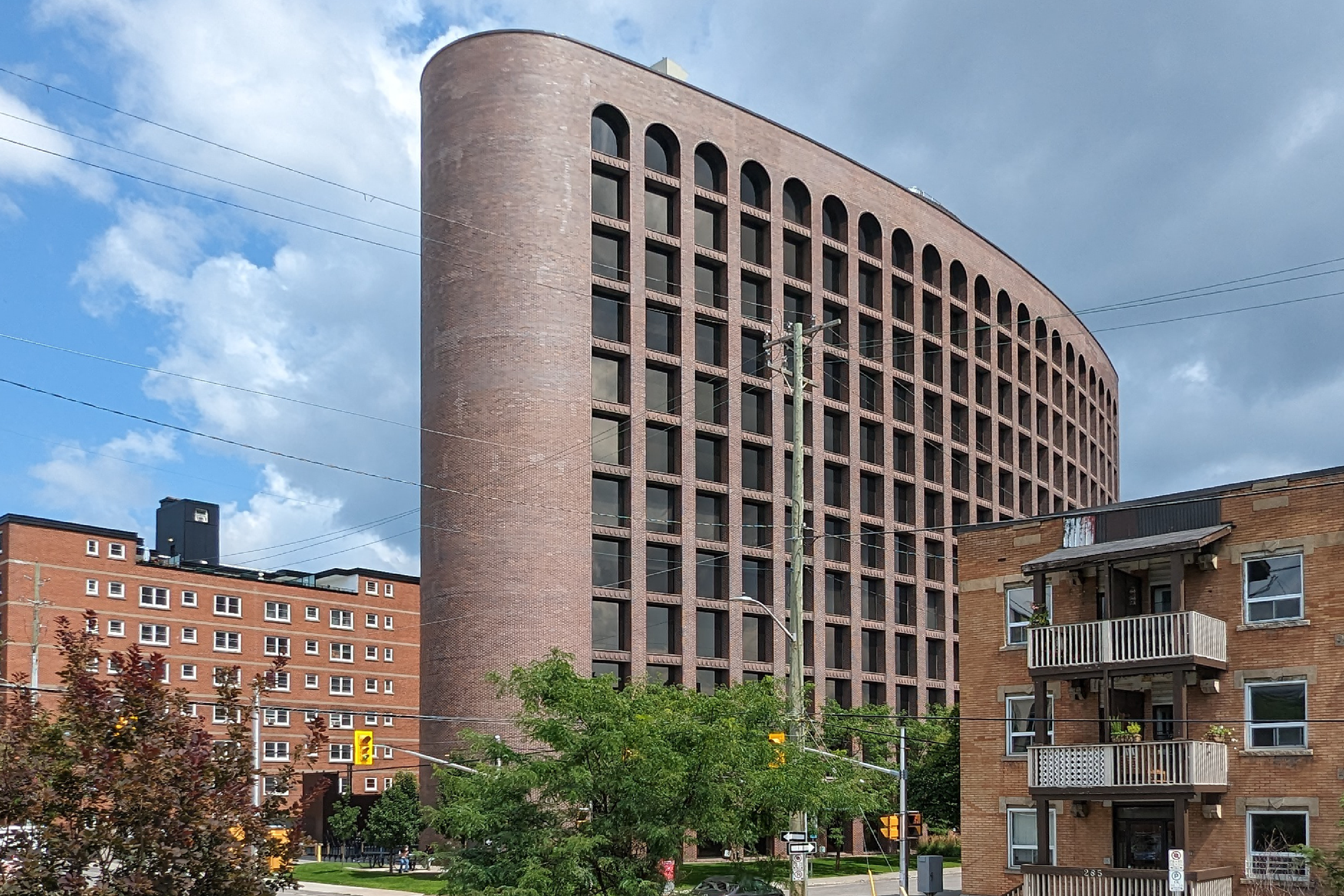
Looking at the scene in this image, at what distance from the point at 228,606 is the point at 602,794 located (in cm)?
8966

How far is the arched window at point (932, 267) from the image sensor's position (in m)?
90.0

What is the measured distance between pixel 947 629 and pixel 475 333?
3665cm

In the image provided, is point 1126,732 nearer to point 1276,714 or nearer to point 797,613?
point 1276,714

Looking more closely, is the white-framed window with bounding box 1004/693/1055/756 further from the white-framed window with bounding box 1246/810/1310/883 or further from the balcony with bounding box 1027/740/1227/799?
the white-framed window with bounding box 1246/810/1310/883

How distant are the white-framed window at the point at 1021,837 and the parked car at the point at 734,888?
640cm

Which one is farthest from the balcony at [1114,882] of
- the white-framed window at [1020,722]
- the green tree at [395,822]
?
the green tree at [395,822]

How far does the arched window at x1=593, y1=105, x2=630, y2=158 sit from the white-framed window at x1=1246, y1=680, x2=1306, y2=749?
150 ft

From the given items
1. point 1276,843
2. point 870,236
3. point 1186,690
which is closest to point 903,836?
point 1186,690

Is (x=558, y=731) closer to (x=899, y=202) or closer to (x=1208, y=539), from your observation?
(x=1208, y=539)

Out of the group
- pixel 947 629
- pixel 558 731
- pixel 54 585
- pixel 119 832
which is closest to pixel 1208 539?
pixel 558 731

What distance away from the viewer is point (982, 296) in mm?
95250

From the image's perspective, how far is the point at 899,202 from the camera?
87.0 meters

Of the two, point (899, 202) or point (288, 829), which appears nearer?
point (288, 829)

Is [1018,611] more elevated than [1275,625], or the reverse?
[1018,611]
